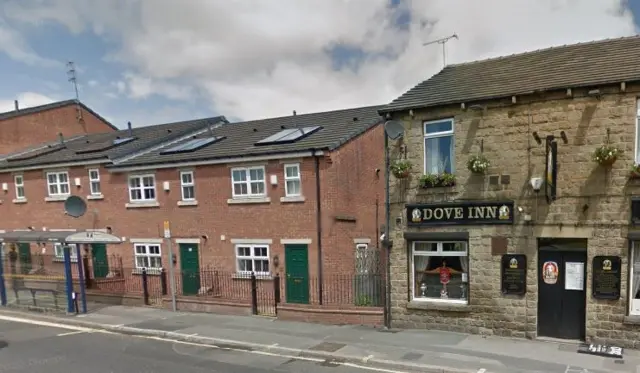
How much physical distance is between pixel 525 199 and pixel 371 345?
4857mm

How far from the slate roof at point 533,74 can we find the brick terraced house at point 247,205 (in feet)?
15.5

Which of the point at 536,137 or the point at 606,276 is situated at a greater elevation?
the point at 536,137

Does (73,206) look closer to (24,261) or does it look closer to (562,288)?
(24,261)

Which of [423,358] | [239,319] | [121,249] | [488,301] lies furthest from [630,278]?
[121,249]

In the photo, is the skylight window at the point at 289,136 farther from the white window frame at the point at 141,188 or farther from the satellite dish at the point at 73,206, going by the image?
the satellite dish at the point at 73,206

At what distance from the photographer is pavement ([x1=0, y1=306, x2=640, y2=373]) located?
765cm

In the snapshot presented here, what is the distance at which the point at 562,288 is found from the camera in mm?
9000

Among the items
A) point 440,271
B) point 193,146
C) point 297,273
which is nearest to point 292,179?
point 297,273

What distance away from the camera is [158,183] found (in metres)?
17.7

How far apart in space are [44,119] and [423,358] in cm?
3040

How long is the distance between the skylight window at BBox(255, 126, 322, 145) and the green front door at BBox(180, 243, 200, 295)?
5.41 m

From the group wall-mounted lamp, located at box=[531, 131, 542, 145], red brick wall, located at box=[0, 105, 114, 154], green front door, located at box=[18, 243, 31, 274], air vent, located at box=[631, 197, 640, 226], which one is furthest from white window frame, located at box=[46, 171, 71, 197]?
air vent, located at box=[631, 197, 640, 226]

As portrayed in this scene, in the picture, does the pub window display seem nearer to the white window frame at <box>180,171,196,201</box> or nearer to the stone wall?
the stone wall

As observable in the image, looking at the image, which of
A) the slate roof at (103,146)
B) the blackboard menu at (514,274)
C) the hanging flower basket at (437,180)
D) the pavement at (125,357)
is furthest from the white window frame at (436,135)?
the slate roof at (103,146)
